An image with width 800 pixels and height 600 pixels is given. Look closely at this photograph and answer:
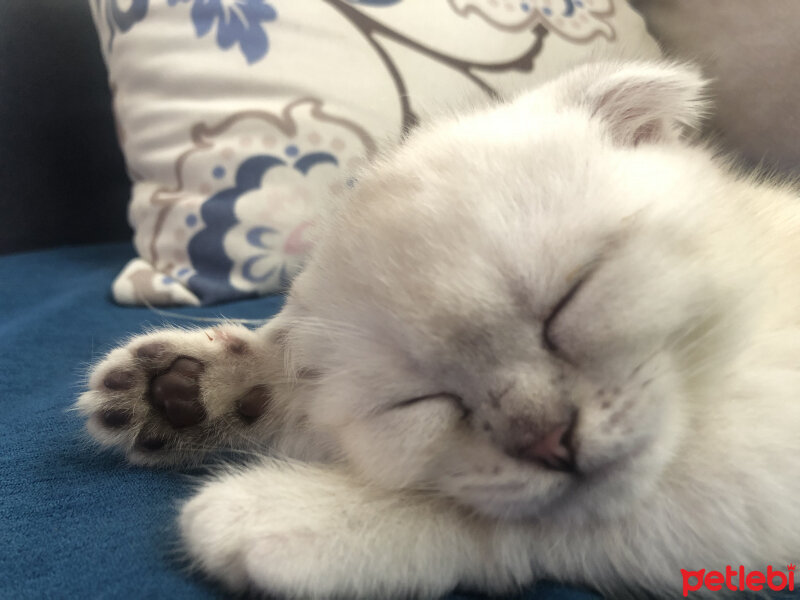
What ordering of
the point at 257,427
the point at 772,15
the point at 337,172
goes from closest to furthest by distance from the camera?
the point at 257,427 → the point at 772,15 → the point at 337,172

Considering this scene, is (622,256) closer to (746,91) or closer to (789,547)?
(789,547)

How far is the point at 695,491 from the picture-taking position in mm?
522

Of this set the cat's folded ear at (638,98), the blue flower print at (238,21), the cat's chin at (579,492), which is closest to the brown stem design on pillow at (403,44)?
the blue flower print at (238,21)

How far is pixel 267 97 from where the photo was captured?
1.25 meters

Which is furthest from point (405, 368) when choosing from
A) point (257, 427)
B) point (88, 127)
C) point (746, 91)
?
point (88, 127)

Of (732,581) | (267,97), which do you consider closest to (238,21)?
(267,97)

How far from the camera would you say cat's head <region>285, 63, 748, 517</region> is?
520 millimetres

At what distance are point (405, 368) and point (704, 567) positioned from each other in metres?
0.30

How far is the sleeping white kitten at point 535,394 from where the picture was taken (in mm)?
511

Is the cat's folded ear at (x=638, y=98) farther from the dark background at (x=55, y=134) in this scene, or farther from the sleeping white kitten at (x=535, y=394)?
the dark background at (x=55, y=134)

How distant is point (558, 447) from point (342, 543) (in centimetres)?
20

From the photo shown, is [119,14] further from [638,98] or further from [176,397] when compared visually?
[638,98]

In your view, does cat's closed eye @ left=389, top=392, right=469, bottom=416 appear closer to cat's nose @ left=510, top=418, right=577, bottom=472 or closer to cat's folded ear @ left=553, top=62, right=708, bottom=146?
cat's nose @ left=510, top=418, right=577, bottom=472

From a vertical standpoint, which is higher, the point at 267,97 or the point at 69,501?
the point at 267,97
